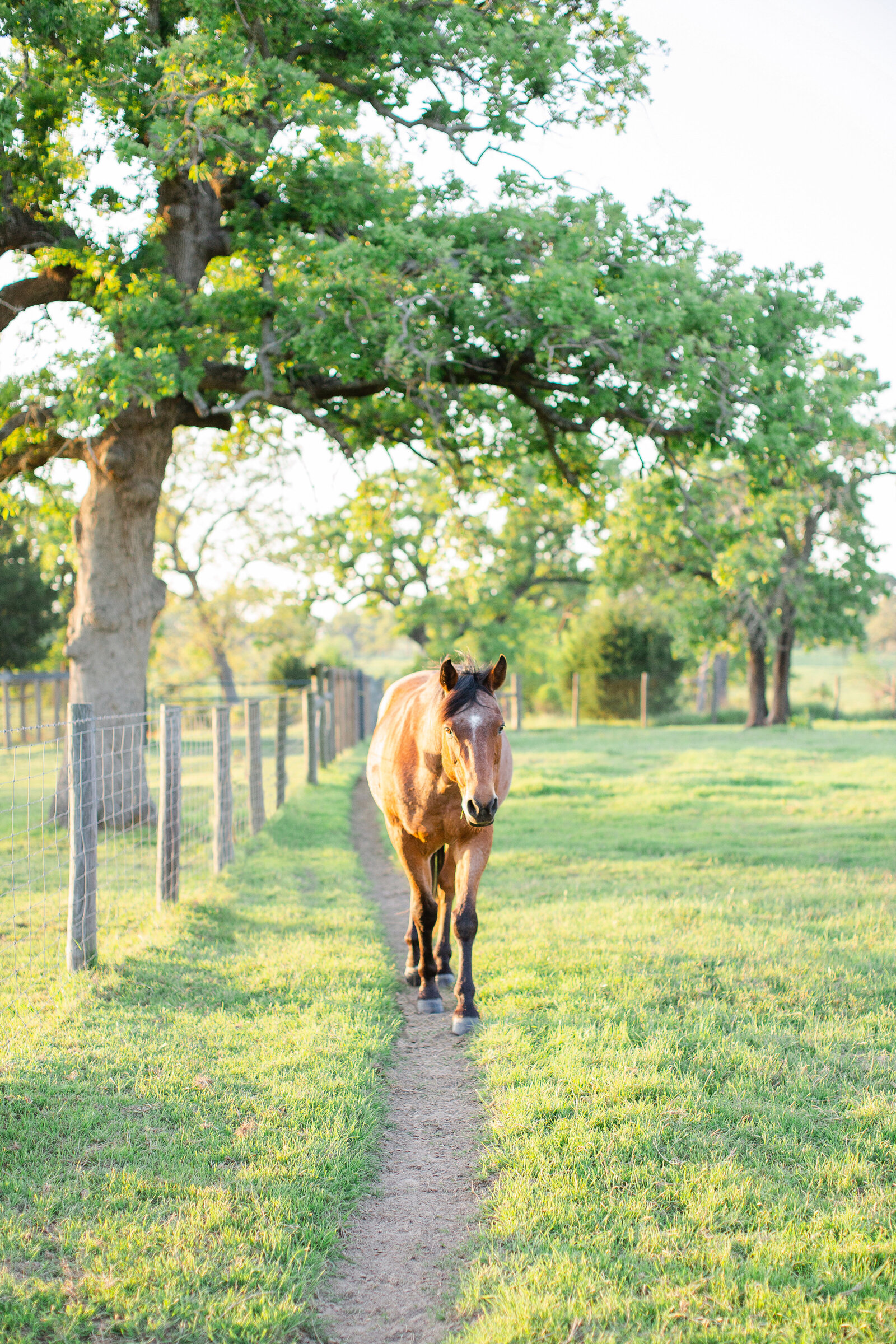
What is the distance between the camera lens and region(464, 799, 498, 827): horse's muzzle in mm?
4734

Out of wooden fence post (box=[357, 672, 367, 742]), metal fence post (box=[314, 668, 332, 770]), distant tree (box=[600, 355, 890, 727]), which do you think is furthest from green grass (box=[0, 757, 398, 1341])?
wooden fence post (box=[357, 672, 367, 742])

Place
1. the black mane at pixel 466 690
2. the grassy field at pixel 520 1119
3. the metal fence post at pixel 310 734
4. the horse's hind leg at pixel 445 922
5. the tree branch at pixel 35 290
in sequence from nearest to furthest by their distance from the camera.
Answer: the grassy field at pixel 520 1119 → the black mane at pixel 466 690 → the horse's hind leg at pixel 445 922 → the tree branch at pixel 35 290 → the metal fence post at pixel 310 734

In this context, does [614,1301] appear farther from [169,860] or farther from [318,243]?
[318,243]

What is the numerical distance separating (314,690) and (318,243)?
26.2 feet

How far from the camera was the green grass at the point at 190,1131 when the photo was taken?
295 cm

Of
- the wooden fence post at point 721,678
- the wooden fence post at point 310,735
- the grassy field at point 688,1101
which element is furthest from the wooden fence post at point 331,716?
the wooden fence post at point 721,678

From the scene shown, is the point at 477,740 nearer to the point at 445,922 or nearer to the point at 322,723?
the point at 445,922

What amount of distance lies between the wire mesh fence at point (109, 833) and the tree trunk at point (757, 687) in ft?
64.9

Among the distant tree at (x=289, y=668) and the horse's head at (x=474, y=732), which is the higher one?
the distant tree at (x=289, y=668)

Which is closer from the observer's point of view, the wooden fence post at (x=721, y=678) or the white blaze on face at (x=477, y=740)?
the white blaze on face at (x=477, y=740)

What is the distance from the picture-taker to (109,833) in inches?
456

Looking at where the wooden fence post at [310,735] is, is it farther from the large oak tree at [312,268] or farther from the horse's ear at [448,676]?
the horse's ear at [448,676]

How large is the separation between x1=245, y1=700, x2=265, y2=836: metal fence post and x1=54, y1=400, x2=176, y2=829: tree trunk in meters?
1.29

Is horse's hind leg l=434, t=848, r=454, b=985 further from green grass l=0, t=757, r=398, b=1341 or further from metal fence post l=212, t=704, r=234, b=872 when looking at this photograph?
metal fence post l=212, t=704, r=234, b=872
